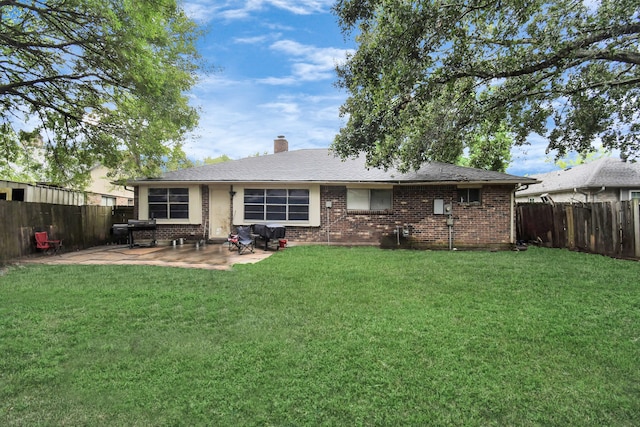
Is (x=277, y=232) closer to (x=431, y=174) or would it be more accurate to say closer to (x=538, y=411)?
(x=431, y=174)

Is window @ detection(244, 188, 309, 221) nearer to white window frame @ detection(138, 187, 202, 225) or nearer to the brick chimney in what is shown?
white window frame @ detection(138, 187, 202, 225)

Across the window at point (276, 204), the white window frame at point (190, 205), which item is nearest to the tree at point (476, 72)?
the window at point (276, 204)

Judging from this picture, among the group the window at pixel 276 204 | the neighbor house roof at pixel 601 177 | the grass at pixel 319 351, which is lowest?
the grass at pixel 319 351

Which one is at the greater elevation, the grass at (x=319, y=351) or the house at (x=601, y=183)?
the house at (x=601, y=183)

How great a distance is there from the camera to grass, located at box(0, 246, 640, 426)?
251 cm

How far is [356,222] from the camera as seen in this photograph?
12.5m

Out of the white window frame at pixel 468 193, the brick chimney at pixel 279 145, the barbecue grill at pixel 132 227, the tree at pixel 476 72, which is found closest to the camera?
the tree at pixel 476 72

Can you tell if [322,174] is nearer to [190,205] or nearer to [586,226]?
[190,205]

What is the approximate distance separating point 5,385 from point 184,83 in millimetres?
11266

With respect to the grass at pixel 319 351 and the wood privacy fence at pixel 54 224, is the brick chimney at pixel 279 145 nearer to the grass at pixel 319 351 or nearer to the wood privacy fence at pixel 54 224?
the wood privacy fence at pixel 54 224

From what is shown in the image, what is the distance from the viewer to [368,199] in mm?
12555

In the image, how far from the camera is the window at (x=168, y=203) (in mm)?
12914

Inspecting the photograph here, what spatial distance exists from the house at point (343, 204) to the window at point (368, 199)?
0.12ft

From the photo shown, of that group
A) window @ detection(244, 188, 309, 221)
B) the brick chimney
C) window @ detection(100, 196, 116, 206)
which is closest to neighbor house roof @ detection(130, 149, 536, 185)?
window @ detection(244, 188, 309, 221)
